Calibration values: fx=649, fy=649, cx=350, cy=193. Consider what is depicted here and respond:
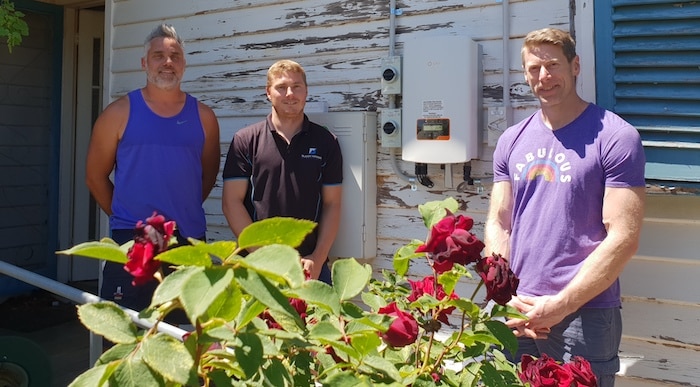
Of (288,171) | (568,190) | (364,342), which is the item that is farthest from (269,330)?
(288,171)

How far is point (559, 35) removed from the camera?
211 centimetres

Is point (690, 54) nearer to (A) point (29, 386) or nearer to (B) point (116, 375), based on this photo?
(B) point (116, 375)

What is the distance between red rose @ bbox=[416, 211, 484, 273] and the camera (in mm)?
1074

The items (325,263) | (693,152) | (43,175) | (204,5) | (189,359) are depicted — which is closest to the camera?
(189,359)

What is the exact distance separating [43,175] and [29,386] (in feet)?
10.3

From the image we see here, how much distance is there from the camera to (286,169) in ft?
9.20

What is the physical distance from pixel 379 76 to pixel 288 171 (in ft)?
2.50

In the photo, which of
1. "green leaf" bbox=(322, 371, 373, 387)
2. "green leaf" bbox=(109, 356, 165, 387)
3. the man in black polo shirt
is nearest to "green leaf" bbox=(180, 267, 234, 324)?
"green leaf" bbox=(109, 356, 165, 387)

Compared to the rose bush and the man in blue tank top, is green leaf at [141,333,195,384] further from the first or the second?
the man in blue tank top

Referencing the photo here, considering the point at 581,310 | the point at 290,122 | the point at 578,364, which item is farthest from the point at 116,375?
the point at 290,122

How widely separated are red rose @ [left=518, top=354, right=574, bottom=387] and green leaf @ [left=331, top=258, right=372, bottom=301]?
0.31 meters

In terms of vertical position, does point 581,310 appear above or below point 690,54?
below

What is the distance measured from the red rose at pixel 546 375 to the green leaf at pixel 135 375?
58 centimetres

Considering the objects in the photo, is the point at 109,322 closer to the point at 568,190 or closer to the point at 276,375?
the point at 276,375
